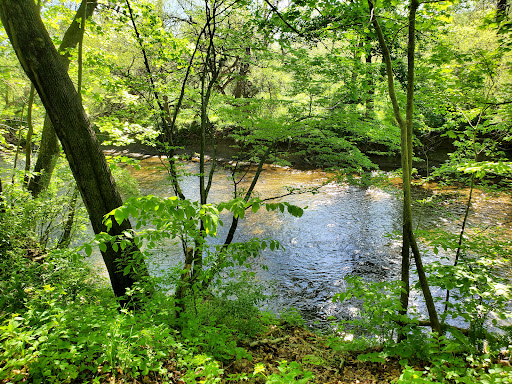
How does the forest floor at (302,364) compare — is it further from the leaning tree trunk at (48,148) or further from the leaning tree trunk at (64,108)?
the leaning tree trunk at (48,148)

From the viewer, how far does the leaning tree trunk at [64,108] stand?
2.82m

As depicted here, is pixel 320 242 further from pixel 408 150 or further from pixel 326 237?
pixel 408 150

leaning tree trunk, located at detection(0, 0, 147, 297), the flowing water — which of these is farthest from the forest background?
the flowing water

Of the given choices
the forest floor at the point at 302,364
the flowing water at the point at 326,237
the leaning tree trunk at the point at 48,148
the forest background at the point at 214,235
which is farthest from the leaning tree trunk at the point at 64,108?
the leaning tree trunk at the point at 48,148

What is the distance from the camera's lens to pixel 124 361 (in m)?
2.03

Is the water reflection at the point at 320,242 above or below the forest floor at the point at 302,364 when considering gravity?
below

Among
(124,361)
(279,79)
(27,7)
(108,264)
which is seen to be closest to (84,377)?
(124,361)

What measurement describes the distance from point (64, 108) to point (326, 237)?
737cm

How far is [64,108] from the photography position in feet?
10.0

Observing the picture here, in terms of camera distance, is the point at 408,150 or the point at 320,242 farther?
the point at 320,242

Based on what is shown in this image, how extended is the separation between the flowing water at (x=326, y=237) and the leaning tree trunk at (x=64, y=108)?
2.87 ft

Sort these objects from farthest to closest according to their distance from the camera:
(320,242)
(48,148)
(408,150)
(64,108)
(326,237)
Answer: (326,237) < (320,242) < (48,148) < (408,150) < (64,108)

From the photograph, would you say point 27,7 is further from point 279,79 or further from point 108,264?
point 279,79

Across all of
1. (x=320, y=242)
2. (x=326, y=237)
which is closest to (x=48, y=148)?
(x=320, y=242)
